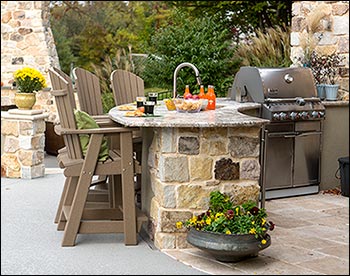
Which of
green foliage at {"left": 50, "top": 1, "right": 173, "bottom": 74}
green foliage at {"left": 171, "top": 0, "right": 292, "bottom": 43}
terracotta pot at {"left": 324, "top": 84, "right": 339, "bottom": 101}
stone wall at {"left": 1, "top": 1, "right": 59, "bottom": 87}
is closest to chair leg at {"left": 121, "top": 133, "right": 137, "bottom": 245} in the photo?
terracotta pot at {"left": 324, "top": 84, "right": 339, "bottom": 101}

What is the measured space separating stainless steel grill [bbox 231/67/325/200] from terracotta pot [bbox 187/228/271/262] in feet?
6.21

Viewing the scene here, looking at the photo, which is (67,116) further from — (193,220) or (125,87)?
(125,87)

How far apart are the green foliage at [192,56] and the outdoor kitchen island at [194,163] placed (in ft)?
14.6

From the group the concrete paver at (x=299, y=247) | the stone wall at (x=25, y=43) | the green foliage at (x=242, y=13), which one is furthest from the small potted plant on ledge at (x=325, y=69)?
the stone wall at (x=25, y=43)

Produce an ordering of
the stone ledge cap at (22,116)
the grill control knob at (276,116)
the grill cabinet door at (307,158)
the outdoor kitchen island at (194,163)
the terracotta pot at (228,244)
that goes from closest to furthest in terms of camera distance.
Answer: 1. the terracotta pot at (228,244)
2. the outdoor kitchen island at (194,163)
3. the grill control knob at (276,116)
4. the grill cabinet door at (307,158)
5. the stone ledge cap at (22,116)

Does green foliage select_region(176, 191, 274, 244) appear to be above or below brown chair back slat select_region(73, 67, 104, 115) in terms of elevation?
below

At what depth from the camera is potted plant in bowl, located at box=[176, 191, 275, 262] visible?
4254 millimetres

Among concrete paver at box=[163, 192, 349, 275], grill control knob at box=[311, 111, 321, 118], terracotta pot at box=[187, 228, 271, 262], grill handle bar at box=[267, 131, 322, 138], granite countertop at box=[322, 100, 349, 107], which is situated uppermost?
granite countertop at box=[322, 100, 349, 107]

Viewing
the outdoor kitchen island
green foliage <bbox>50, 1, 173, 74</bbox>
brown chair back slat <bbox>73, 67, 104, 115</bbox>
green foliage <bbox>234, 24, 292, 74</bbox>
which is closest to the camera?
the outdoor kitchen island

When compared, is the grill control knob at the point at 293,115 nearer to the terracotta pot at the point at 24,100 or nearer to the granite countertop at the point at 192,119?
the granite countertop at the point at 192,119

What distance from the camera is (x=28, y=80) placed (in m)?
7.45

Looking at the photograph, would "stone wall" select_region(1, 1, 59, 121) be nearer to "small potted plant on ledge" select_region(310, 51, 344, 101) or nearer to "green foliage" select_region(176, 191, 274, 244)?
"small potted plant on ledge" select_region(310, 51, 344, 101)

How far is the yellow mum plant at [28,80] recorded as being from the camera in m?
7.43

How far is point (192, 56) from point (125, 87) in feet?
9.80
